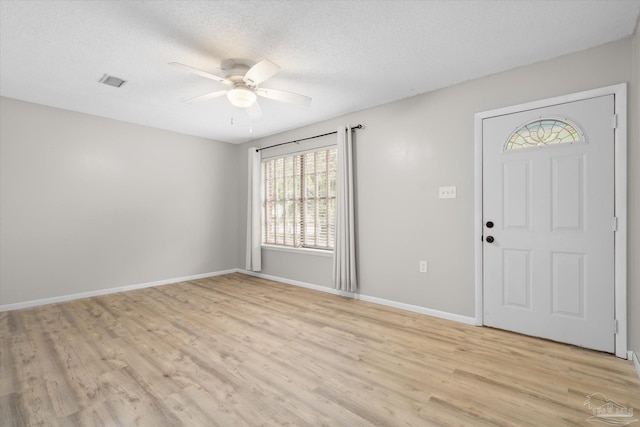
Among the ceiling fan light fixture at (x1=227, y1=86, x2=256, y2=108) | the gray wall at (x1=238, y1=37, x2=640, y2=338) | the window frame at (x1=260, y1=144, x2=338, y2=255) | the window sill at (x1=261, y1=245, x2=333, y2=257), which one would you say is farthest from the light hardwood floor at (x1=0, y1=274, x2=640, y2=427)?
the ceiling fan light fixture at (x1=227, y1=86, x2=256, y2=108)

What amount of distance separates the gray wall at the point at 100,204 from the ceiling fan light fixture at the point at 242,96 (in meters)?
2.76

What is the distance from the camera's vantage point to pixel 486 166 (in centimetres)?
304

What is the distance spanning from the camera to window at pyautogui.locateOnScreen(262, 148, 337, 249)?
4621 millimetres

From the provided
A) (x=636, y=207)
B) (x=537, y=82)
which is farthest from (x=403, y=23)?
(x=636, y=207)

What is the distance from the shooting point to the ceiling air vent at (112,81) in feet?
10.1

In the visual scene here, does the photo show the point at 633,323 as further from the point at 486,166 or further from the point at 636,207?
the point at 486,166

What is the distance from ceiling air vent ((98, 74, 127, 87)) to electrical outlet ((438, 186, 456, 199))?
3683mm

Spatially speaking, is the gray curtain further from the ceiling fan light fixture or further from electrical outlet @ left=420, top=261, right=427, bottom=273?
the ceiling fan light fixture

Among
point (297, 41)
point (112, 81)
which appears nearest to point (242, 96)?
point (297, 41)

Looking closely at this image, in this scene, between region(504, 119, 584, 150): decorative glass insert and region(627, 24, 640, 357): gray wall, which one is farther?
region(504, 119, 584, 150): decorative glass insert

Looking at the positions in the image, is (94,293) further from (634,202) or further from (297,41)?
(634,202)

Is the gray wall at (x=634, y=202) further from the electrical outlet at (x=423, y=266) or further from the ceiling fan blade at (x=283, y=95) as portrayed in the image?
the ceiling fan blade at (x=283, y=95)

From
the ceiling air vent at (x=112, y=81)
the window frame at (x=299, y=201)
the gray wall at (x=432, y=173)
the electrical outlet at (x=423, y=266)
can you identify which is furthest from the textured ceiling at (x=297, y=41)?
the electrical outlet at (x=423, y=266)

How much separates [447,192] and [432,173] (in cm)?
29
